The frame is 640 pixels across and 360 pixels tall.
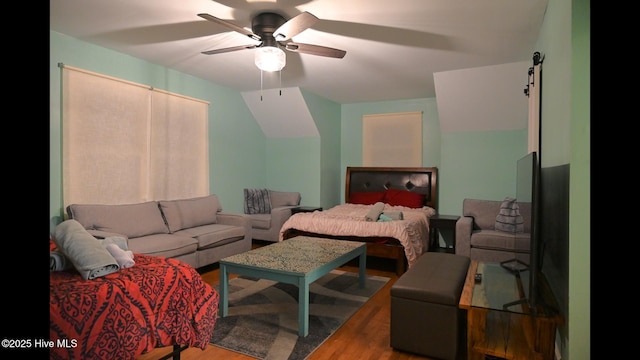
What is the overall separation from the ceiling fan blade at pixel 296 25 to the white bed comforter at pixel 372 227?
7.57ft

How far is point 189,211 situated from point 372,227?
2.26m

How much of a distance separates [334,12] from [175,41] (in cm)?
169

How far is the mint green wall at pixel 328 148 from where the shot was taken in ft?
19.6

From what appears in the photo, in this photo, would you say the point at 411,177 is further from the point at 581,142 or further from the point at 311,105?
the point at 581,142

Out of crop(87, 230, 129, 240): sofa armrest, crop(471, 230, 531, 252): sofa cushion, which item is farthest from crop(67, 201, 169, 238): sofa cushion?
crop(471, 230, 531, 252): sofa cushion

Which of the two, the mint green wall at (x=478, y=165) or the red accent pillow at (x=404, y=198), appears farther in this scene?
the red accent pillow at (x=404, y=198)

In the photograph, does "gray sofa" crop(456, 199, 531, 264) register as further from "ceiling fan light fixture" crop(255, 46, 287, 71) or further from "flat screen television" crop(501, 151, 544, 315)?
"ceiling fan light fixture" crop(255, 46, 287, 71)

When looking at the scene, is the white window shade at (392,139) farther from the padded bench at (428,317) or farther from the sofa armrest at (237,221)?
the padded bench at (428,317)

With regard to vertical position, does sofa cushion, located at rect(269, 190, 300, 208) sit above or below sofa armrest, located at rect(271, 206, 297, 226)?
above

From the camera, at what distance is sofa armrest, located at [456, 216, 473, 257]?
13.5 ft

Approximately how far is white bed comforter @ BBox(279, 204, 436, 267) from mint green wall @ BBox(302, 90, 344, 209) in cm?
138

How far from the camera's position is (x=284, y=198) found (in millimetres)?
6004

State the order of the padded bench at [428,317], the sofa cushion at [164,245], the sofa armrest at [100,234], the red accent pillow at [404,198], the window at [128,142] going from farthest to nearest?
the red accent pillow at [404,198] → the window at [128,142] → the sofa cushion at [164,245] → the sofa armrest at [100,234] → the padded bench at [428,317]

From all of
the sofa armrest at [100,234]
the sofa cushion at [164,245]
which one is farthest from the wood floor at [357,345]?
the sofa armrest at [100,234]
